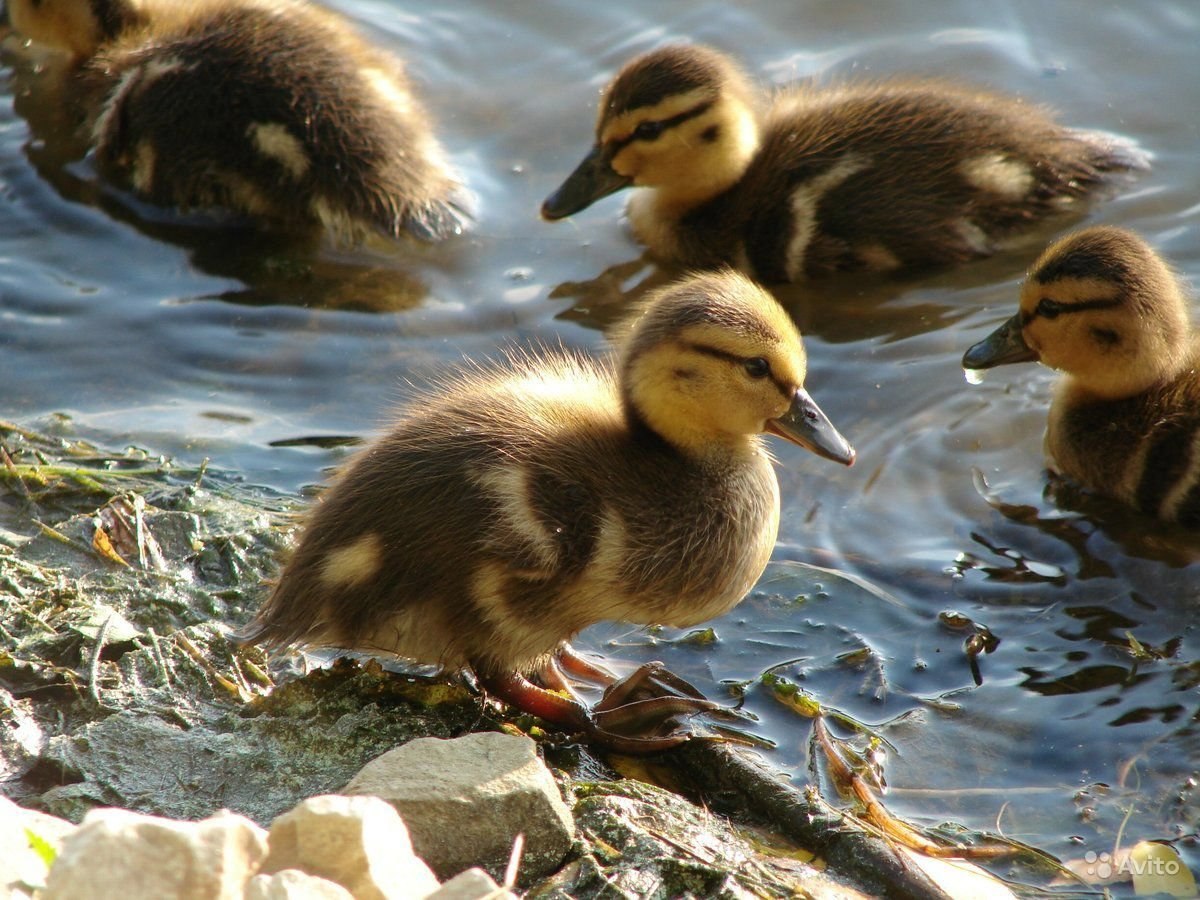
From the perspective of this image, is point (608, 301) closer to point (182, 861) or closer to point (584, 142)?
point (584, 142)

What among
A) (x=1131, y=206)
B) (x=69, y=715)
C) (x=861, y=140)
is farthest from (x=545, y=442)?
(x=1131, y=206)

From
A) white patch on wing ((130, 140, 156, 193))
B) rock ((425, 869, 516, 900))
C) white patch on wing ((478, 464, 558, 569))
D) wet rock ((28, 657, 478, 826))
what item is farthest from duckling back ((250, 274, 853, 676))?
white patch on wing ((130, 140, 156, 193))

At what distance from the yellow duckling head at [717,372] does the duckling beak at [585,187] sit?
201cm

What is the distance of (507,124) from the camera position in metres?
6.05

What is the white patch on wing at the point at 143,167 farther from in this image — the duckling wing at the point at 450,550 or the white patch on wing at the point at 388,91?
the duckling wing at the point at 450,550

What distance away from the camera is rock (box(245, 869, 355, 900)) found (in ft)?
6.07

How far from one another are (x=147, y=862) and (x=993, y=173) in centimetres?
398

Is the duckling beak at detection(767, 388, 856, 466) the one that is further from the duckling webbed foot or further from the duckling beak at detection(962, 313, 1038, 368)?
the duckling beak at detection(962, 313, 1038, 368)

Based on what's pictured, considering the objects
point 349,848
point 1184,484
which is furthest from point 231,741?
point 1184,484

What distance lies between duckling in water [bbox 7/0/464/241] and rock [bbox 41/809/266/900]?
11.8 ft

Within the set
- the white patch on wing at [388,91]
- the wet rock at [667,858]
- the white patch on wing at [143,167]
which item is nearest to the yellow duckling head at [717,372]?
the wet rock at [667,858]

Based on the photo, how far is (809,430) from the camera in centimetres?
333

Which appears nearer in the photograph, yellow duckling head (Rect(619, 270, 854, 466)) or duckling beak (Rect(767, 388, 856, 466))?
yellow duckling head (Rect(619, 270, 854, 466))

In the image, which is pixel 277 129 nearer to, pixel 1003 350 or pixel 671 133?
pixel 671 133
